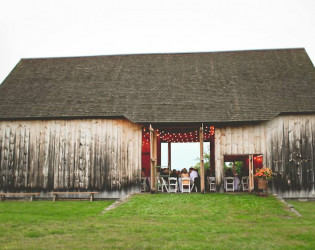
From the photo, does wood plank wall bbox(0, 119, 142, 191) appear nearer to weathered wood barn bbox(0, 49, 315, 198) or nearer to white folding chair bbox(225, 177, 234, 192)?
weathered wood barn bbox(0, 49, 315, 198)

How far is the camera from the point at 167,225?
10023mm

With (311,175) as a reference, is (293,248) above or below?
below

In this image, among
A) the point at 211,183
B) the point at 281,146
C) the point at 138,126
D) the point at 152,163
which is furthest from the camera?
the point at 211,183

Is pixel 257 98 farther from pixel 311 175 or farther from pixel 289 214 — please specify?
pixel 289 214

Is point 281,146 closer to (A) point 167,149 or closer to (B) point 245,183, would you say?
(B) point 245,183

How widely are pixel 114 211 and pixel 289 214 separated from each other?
5675 millimetres

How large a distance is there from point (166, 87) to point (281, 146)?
619cm

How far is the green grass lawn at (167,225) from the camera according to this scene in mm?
7844

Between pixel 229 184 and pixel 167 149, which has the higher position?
pixel 167 149

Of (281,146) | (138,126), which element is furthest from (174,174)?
(281,146)

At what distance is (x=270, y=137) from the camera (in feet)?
55.9

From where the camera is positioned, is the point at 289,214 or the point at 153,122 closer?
the point at 289,214

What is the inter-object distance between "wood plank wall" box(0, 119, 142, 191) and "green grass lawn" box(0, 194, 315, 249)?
2.61 metres

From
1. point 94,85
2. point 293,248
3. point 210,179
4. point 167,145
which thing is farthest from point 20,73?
point 293,248
